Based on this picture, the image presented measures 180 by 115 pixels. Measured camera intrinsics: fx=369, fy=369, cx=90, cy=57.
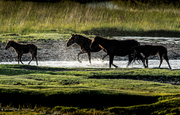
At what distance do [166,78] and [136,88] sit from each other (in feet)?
11.4

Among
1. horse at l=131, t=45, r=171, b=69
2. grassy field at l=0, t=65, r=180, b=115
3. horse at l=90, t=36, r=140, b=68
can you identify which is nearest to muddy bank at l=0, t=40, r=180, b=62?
horse at l=90, t=36, r=140, b=68

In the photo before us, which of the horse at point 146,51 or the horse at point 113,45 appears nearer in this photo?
the horse at point 146,51

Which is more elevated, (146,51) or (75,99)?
(146,51)

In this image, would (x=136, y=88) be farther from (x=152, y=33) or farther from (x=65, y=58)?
(x=152, y=33)

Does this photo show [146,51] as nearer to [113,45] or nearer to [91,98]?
[113,45]

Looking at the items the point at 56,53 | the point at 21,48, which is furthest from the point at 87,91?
the point at 56,53

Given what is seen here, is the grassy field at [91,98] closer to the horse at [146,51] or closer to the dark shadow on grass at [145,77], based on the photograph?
the dark shadow on grass at [145,77]

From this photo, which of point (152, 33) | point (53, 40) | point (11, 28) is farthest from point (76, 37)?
point (152, 33)

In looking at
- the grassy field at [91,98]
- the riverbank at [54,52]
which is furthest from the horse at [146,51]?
the riverbank at [54,52]

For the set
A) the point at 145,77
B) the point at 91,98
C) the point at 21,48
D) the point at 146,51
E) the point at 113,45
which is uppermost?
the point at 113,45

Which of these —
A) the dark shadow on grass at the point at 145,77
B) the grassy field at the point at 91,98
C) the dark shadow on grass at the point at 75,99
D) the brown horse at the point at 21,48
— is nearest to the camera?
the grassy field at the point at 91,98

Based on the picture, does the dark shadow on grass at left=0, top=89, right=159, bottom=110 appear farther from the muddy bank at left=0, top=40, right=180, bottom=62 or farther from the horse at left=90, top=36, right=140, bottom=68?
the muddy bank at left=0, top=40, right=180, bottom=62

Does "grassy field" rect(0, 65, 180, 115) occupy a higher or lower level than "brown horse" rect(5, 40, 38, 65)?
lower

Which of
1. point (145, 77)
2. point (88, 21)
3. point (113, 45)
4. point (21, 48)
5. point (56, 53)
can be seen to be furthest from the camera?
point (88, 21)
